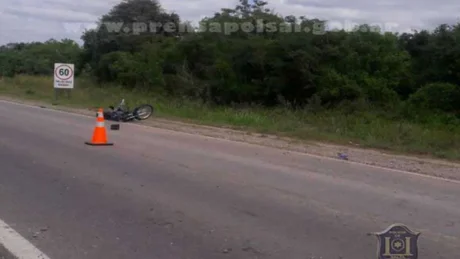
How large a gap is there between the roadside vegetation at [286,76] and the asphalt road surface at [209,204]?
27.0 ft

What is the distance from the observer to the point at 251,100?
3878 centimetres

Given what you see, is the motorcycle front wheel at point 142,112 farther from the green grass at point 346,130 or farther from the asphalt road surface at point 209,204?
the asphalt road surface at point 209,204

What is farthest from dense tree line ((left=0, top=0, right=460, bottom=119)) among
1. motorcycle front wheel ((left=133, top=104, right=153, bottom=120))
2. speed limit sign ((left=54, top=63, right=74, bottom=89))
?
motorcycle front wheel ((left=133, top=104, right=153, bottom=120))

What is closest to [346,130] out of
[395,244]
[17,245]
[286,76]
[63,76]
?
[17,245]

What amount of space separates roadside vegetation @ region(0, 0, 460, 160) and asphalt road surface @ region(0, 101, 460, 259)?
8.22 meters

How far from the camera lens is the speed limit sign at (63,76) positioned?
1348 inches

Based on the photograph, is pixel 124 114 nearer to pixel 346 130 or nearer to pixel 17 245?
pixel 346 130

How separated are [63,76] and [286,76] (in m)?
12.0

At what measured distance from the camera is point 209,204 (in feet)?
28.1

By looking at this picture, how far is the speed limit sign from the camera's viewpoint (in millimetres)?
34250

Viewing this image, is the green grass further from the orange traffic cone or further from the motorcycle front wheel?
the orange traffic cone

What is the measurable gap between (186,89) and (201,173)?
98.6 feet

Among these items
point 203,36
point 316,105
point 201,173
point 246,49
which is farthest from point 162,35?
point 201,173

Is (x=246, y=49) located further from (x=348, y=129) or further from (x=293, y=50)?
(x=348, y=129)
